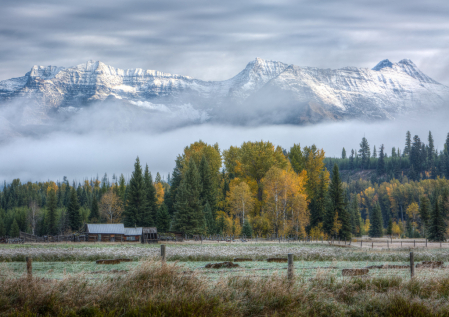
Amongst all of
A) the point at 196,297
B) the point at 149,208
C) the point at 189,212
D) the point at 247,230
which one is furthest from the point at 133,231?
the point at 196,297

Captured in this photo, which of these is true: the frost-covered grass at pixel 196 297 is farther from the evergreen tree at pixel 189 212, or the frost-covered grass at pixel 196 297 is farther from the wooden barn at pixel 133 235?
the wooden barn at pixel 133 235

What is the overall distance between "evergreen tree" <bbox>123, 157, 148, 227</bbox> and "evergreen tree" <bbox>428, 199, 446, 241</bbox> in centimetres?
5771

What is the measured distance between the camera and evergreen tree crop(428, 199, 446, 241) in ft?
250

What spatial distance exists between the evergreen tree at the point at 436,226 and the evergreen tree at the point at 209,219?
142 ft

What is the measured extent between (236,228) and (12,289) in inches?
2512

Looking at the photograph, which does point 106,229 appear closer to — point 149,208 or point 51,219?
Answer: point 149,208

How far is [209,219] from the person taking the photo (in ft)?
242

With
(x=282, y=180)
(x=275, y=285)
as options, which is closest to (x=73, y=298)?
(x=275, y=285)

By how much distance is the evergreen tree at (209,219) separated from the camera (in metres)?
72.8

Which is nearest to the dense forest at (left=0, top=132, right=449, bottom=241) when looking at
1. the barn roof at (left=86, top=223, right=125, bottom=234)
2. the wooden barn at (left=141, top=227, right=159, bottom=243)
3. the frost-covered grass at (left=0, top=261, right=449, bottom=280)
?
the wooden barn at (left=141, top=227, right=159, bottom=243)

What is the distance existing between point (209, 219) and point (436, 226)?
44996 mm

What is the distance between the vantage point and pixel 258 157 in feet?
261

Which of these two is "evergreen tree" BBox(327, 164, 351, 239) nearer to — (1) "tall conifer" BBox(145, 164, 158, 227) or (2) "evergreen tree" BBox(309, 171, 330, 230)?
(2) "evergreen tree" BBox(309, 171, 330, 230)

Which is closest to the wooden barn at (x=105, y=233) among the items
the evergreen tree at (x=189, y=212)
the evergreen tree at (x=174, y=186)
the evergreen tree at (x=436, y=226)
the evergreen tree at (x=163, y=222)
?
the evergreen tree at (x=163, y=222)
